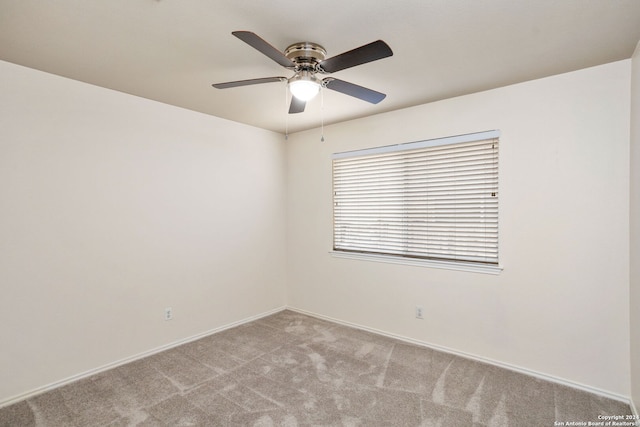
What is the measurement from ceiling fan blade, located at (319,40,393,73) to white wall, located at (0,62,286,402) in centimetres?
212

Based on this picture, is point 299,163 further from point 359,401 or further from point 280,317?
point 359,401

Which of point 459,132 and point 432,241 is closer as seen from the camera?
point 459,132

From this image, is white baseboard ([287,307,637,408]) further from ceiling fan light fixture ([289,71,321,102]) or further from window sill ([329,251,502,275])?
ceiling fan light fixture ([289,71,321,102])

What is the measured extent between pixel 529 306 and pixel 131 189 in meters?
3.68

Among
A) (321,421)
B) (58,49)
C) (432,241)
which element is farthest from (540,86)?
(58,49)

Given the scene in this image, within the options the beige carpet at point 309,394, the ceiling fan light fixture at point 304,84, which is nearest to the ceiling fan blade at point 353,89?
the ceiling fan light fixture at point 304,84

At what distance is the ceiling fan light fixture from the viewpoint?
6.36 feet

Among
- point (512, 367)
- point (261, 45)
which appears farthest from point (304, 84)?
point (512, 367)

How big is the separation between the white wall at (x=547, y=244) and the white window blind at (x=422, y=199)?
12 centimetres

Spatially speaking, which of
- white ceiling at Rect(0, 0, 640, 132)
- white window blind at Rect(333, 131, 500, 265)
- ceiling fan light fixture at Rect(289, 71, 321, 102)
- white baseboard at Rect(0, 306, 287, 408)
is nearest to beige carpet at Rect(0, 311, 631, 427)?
white baseboard at Rect(0, 306, 287, 408)

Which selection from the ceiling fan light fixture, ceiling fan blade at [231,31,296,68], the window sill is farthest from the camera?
the window sill

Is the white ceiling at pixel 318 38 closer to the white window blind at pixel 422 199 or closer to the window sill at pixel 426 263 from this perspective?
the white window blind at pixel 422 199

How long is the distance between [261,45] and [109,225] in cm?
224

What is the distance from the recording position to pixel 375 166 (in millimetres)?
3666
